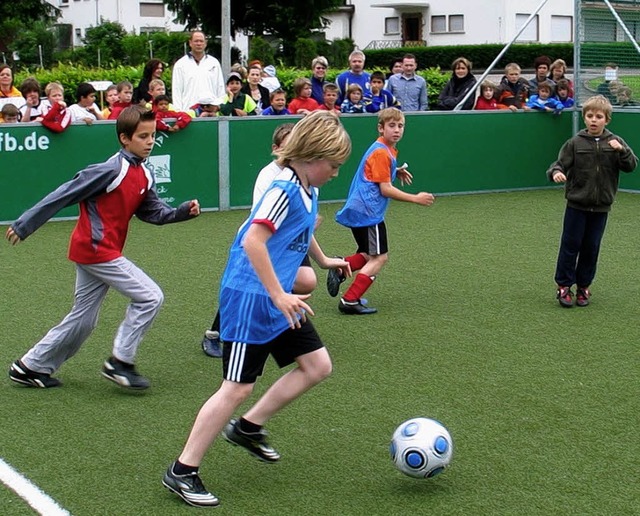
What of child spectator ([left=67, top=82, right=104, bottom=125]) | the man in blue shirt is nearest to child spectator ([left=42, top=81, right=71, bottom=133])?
child spectator ([left=67, top=82, right=104, bottom=125])

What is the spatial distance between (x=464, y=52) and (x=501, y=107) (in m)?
31.2

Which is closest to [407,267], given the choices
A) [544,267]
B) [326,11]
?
[544,267]

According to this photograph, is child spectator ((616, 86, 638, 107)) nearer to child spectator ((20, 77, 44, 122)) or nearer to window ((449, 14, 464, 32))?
child spectator ((20, 77, 44, 122))

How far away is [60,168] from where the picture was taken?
13.0 m

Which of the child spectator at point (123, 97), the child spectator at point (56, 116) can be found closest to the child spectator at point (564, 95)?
the child spectator at point (123, 97)

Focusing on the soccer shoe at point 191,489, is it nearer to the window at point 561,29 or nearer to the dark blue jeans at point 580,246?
the dark blue jeans at point 580,246

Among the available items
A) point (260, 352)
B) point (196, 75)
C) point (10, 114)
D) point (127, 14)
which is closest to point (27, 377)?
point (260, 352)

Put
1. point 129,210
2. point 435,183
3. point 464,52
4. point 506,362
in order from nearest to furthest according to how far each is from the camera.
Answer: point 129,210 < point 506,362 < point 435,183 < point 464,52

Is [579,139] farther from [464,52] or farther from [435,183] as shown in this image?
[464,52]

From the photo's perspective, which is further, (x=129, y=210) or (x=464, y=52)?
(x=464, y=52)

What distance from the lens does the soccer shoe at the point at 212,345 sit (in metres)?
6.97

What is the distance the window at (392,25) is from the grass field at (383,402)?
51.9 m

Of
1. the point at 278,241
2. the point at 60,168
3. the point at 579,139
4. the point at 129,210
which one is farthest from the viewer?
the point at 60,168

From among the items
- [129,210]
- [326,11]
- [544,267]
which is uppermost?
[326,11]
